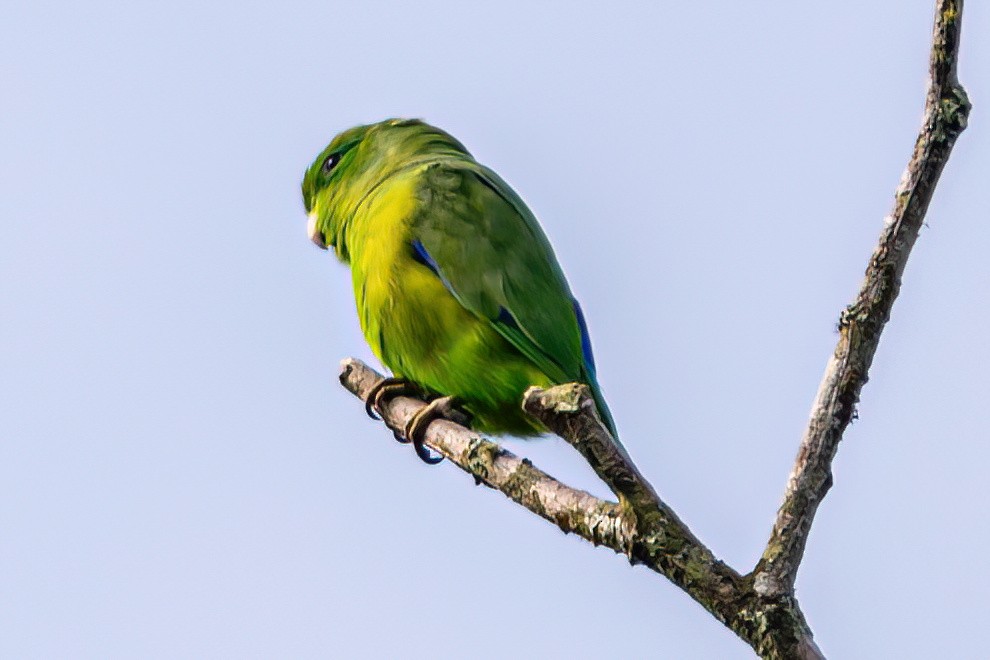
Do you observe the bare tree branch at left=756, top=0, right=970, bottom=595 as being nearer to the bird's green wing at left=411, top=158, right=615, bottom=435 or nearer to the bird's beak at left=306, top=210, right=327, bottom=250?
the bird's green wing at left=411, top=158, right=615, bottom=435

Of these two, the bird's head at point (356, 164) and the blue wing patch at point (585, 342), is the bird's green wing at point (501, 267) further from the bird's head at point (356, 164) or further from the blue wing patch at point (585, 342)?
the bird's head at point (356, 164)

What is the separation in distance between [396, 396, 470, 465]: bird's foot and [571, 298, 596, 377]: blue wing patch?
72 cm

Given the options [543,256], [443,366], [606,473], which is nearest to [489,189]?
[543,256]

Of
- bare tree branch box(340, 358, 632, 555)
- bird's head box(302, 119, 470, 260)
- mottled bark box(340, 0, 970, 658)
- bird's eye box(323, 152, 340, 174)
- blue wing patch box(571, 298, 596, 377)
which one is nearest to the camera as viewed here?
mottled bark box(340, 0, 970, 658)

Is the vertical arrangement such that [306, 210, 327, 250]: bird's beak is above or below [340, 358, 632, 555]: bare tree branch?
above

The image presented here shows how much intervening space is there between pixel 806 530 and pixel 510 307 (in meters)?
2.42

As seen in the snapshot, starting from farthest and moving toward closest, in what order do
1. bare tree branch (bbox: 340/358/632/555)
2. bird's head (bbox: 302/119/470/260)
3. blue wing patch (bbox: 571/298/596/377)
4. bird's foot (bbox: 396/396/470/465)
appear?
1. bird's head (bbox: 302/119/470/260)
2. blue wing patch (bbox: 571/298/596/377)
3. bird's foot (bbox: 396/396/470/465)
4. bare tree branch (bbox: 340/358/632/555)

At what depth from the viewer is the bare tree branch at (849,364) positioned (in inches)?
122

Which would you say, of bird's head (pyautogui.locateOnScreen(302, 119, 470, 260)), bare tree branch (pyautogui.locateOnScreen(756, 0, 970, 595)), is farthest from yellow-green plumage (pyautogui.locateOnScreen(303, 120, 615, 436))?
bare tree branch (pyautogui.locateOnScreen(756, 0, 970, 595))

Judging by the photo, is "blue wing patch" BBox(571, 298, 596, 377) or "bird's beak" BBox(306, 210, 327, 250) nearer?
"blue wing patch" BBox(571, 298, 596, 377)

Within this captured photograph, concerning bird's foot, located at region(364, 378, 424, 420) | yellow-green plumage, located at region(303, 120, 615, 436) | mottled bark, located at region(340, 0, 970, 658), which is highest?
yellow-green plumage, located at region(303, 120, 615, 436)

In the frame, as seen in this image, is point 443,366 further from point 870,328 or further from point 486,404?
point 870,328

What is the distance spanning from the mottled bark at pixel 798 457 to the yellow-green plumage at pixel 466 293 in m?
1.90

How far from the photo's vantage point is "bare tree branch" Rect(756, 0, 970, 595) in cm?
310
